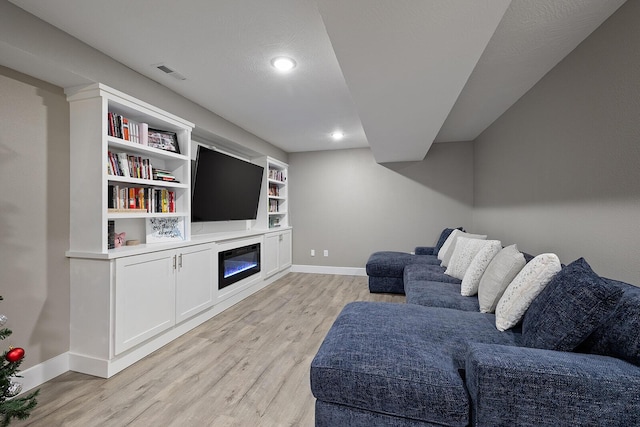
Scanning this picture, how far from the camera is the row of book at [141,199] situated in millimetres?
2283

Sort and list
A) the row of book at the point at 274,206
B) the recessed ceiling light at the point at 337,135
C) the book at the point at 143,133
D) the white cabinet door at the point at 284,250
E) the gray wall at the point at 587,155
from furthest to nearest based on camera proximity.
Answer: the row of book at the point at 274,206, the white cabinet door at the point at 284,250, the recessed ceiling light at the point at 337,135, the book at the point at 143,133, the gray wall at the point at 587,155

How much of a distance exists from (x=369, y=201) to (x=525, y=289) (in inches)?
148

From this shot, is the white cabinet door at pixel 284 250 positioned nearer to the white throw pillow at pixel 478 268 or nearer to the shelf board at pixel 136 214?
the shelf board at pixel 136 214

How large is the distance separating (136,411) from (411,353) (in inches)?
65.2

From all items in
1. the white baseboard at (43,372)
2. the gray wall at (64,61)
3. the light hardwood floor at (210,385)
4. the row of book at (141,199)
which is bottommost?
the light hardwood floor at (210,385)

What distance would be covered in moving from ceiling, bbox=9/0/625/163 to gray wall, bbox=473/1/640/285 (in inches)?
7.1

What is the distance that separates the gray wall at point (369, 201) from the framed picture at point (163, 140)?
2940 mm

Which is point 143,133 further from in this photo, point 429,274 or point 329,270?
point 329,270

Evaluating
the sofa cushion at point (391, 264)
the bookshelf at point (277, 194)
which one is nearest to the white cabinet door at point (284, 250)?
the bookshelf at point (277, 194)

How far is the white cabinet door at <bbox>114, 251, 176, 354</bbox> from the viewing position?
208 centimetres

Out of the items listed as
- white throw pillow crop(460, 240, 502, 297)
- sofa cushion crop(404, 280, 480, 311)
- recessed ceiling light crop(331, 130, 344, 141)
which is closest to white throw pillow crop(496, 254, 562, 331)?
sofa cushion crop(404, 280, 480, 311)

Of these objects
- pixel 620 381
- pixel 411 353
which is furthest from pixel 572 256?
pixel 411 353

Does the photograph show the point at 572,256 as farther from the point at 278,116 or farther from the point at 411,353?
the point at 278,116

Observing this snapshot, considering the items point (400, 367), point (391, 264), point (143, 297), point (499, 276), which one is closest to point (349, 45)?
point (400, 367)
